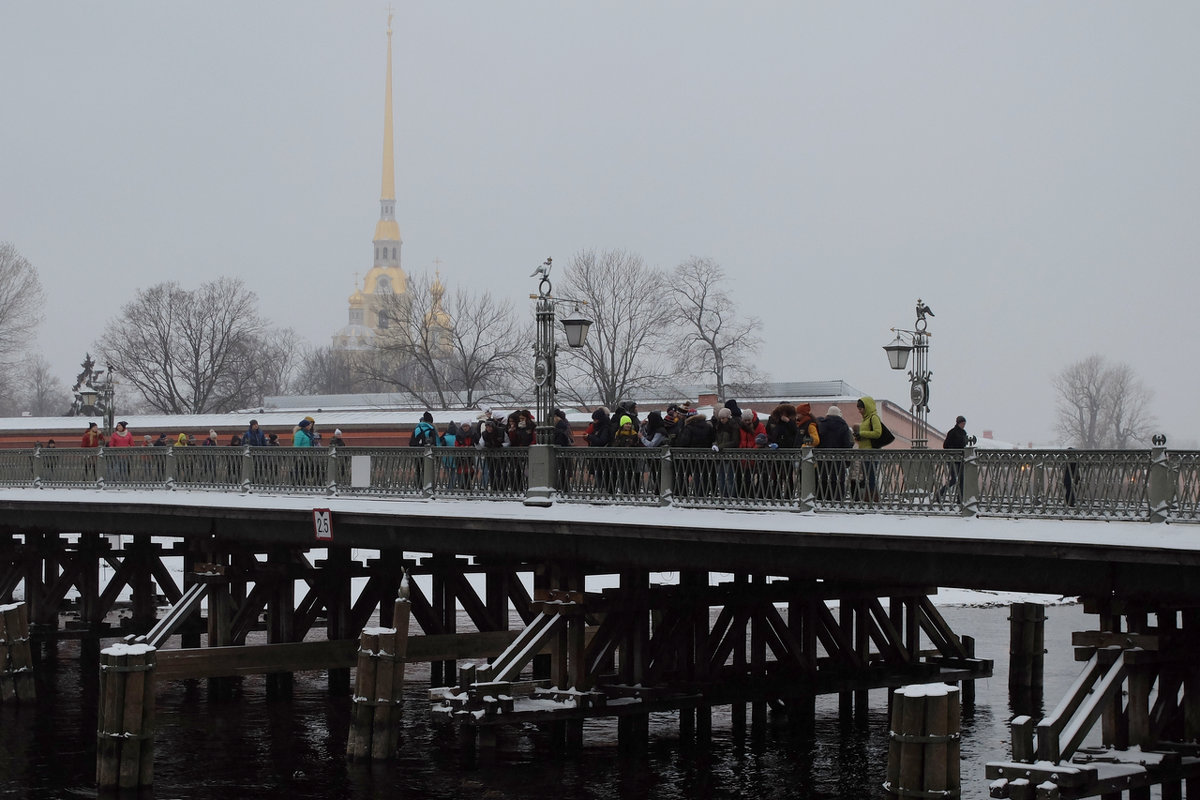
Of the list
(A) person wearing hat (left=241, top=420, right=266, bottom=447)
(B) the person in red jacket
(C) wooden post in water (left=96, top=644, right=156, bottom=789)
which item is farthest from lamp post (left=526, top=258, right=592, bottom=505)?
(B) the person in red jacket

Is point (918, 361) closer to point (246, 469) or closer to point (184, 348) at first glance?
point (246, 469)

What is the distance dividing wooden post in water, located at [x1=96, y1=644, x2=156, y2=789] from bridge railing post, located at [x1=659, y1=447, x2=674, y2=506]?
671 centimetres

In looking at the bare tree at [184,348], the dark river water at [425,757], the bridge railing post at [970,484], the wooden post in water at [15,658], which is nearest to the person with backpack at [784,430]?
the bridge railing post at [970,484]

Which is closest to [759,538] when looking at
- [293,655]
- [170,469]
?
[293,655]

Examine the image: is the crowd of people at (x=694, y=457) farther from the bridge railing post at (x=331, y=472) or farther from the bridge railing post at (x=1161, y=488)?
the bridge railing post at (x=1161, y=488)

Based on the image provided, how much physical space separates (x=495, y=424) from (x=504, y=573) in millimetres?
7057

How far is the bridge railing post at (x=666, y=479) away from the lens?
17.8 m

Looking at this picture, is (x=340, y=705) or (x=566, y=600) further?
(x=340, y=705)

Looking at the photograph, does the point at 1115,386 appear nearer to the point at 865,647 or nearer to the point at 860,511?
the point at 865,647

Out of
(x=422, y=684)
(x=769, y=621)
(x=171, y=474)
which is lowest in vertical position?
(x=422, y=684)

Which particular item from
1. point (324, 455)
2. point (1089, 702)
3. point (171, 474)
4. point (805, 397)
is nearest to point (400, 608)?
point (324, 455)

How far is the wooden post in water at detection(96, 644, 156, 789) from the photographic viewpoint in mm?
18984

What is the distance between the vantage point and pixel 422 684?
1128 inches

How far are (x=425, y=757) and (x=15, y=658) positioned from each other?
8.13 meters
